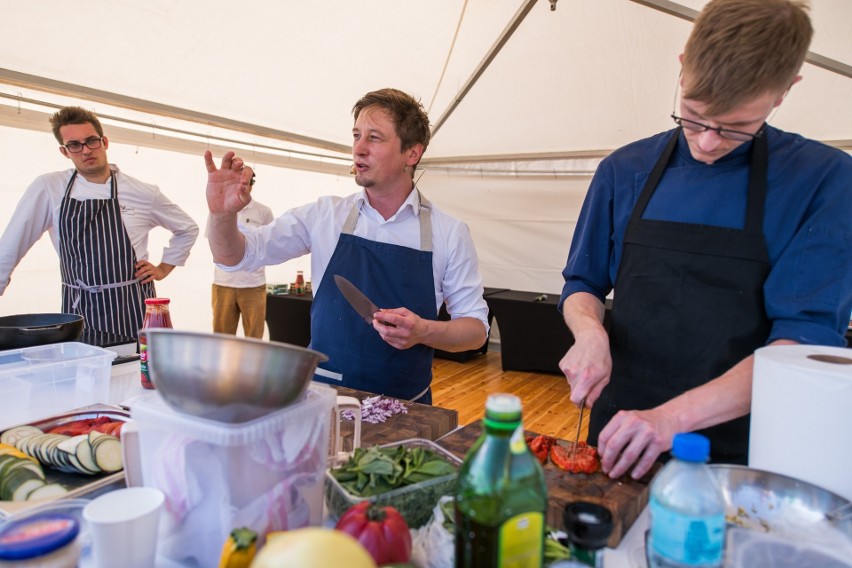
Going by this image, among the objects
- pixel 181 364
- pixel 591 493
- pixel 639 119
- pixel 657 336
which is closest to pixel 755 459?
pixel 591 493

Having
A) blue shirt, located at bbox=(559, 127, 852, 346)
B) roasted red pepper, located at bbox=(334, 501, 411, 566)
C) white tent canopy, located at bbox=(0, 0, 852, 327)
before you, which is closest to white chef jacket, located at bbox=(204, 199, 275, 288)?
white tent canopy, located at bbox=(0, 0, 852, 327)

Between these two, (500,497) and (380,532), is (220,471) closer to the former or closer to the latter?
(380,532)

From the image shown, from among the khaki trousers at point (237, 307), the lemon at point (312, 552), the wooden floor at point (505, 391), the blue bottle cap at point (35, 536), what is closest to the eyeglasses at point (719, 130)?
the lemon at point (312, 552)

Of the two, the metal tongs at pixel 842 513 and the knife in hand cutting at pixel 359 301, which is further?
the knife in hand cutting at pixel 359 301

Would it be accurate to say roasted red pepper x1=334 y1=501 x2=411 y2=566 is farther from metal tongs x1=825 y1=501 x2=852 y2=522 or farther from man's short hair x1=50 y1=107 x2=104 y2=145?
man's short hair x1=50 y1=107 x2=104 y2=145

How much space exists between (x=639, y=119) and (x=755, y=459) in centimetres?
423

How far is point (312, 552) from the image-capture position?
0.56 meters

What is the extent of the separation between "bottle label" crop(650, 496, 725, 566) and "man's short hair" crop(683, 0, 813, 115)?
919 mm

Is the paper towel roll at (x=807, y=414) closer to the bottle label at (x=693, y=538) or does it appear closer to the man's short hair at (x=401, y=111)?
the bottle label at (x=693, y=538)

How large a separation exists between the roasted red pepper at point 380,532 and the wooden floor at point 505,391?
3.45m

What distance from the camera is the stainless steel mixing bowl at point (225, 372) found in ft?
2.53

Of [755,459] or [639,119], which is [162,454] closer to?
[755,459]

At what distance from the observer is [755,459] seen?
3.52 feet

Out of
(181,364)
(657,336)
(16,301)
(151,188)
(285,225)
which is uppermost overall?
(151,188)
